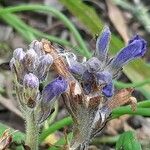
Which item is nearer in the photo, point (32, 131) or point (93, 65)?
point (93, 65)

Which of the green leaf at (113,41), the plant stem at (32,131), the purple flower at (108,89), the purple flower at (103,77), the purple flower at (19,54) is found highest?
the purple flower at (19,54)

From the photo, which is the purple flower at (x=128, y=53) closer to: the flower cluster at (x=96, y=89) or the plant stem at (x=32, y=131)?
the flower cluster at (x=96, y=89)

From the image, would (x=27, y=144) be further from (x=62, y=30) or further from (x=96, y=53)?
(x=62, y=30)

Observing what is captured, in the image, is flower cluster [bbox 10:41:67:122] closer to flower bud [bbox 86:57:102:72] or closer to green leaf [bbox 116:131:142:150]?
flower bud [bbox 86:57:102:72]

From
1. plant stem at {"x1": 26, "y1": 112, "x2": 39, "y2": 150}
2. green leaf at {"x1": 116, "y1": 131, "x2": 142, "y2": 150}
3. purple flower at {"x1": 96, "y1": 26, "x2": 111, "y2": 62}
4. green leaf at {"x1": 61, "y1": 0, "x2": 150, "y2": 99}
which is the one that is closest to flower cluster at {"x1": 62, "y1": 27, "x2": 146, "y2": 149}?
purple flower at {"x1": 96, "y1": 26, "x2": 111, "y2": 62}

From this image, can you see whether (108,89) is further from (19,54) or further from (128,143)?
(128,143)

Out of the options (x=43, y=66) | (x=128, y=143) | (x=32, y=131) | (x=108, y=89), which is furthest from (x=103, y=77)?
(x=128, y=143)

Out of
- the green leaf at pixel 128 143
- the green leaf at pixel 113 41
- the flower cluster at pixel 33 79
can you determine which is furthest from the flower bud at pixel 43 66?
the green leaf at pixel 113 41
